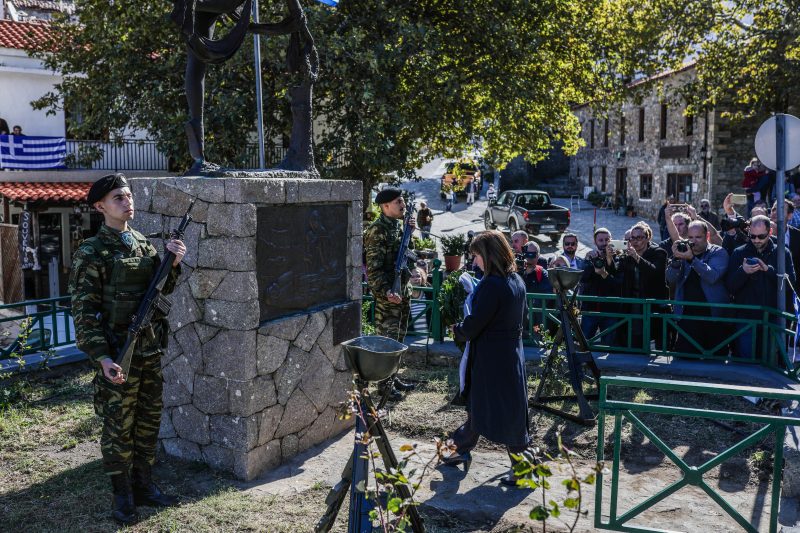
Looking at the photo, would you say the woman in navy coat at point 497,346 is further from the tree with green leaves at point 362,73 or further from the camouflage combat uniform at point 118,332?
the tree with green leaves at point 362,73

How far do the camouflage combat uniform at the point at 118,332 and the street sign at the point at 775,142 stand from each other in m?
6.16

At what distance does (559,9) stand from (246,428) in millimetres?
12878

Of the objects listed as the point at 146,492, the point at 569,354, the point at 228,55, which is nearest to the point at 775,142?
the point at 569,354

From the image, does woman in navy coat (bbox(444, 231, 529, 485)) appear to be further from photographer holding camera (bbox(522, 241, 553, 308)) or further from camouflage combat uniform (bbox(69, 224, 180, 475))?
photographer holding camera (bbox(522, 241, 553, 308))

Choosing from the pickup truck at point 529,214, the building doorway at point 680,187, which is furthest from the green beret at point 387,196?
the building doorway at point 680,187

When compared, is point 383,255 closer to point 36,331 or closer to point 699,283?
point 699,283

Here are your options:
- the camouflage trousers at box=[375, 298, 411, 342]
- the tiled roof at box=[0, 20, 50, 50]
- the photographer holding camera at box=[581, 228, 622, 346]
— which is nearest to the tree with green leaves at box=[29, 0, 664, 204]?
the tiled roof at box=[0, 20, 50, 50]

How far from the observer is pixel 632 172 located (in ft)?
118

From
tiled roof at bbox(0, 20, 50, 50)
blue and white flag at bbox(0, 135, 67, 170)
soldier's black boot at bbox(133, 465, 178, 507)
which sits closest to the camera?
soldier's black boot at bbox(133, 465, 178, 507)

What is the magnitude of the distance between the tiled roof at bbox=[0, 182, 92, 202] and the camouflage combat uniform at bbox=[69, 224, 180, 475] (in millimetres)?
14077

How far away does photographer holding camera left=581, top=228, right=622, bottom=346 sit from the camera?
8539mm

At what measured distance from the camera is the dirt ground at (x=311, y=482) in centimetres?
464

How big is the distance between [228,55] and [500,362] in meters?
2.96

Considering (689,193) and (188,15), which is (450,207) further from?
(188,15)
